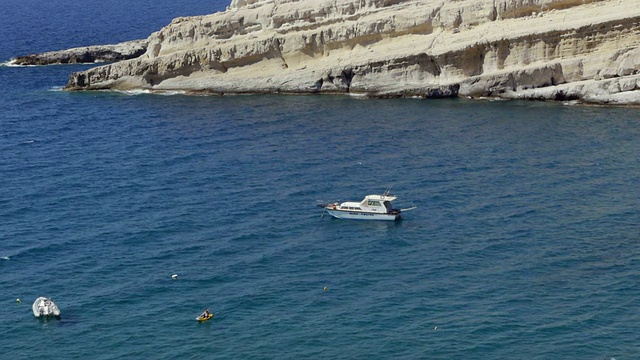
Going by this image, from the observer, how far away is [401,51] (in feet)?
292

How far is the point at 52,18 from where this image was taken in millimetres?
169750

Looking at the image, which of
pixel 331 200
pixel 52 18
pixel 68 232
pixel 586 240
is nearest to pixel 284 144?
pixel 331 200

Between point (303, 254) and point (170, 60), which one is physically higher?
point (170, 60)

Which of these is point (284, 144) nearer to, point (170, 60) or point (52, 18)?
point (170, 60)

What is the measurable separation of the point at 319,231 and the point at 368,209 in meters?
3.27

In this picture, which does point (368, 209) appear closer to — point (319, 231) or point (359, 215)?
point (359, 215)

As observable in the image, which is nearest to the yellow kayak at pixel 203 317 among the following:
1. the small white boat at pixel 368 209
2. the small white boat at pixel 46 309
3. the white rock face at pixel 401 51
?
the small white boat at pixel 46 309

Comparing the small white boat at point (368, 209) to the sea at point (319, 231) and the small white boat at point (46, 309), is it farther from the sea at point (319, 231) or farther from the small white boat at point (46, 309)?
the small white boat at point (46, 309)

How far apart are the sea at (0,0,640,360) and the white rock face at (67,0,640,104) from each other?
1919 millimetres

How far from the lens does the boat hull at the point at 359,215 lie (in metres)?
61.7

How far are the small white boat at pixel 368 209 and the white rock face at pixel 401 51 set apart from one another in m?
26.4

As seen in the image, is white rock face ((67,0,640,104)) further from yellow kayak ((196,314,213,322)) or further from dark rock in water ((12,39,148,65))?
yellow kayak ((196,314,213,322))

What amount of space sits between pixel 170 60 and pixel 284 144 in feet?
77.6

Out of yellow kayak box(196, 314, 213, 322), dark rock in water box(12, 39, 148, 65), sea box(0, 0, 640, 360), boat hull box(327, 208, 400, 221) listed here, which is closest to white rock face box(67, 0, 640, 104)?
sea box(0, 0, 640, 360)
